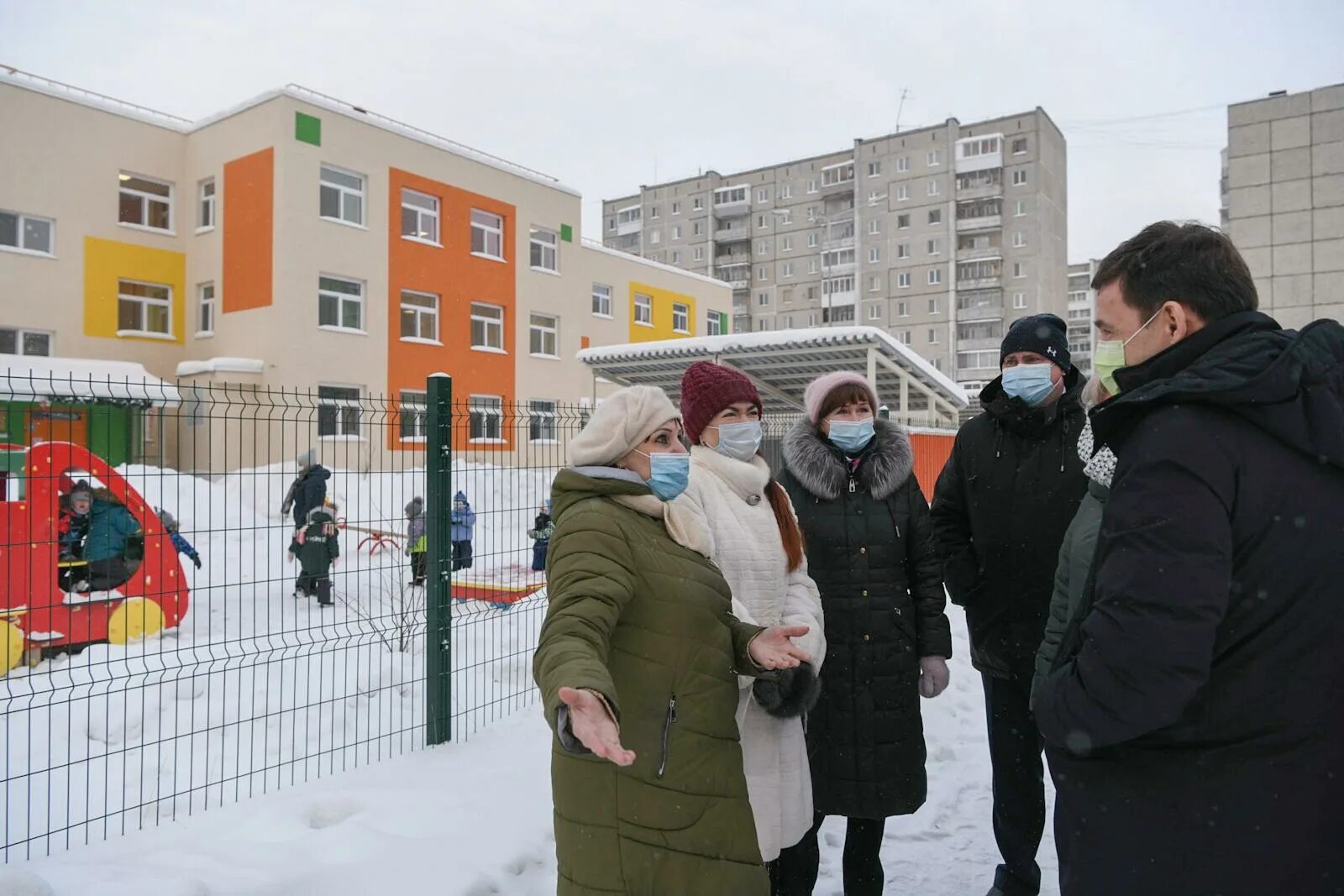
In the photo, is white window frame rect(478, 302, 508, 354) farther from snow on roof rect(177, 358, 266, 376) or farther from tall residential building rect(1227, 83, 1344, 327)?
tall residential building rect(1227, 83, 1344, 327)

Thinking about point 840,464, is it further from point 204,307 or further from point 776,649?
point 204,307

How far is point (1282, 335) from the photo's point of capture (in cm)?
156

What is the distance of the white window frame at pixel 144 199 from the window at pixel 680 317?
62.0ft

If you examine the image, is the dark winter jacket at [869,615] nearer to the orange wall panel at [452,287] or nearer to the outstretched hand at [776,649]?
the outstretched hand at [776,649]

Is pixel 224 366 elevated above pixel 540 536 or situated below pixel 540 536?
above

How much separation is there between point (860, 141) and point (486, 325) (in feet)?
137

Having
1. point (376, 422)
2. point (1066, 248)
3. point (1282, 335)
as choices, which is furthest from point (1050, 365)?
point (1066, 248)

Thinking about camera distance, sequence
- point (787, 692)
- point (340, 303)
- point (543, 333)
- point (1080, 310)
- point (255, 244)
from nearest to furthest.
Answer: point (787, 692) < point (255, 244) < point (340, 303) < point (543, 333) < point (1080, 310)

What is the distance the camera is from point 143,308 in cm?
2191

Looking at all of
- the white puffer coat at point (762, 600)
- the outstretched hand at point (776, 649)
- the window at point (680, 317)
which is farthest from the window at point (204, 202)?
the outstretched hand at point (776, 649)

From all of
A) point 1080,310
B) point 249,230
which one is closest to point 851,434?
point 249,230

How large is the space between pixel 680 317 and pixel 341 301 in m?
17.2

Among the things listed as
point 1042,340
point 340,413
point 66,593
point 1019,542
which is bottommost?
point 66,593

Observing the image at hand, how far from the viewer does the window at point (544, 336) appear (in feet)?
92.2
